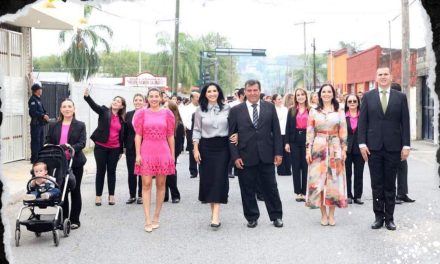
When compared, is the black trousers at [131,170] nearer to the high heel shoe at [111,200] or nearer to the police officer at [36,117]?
the high heel shoe at [111,200]

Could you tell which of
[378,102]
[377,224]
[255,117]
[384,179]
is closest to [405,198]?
[377,224]

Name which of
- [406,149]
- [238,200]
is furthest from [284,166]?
[406,149]

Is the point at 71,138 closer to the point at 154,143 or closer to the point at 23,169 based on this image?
the point at 154,143

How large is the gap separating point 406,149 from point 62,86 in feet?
42.5

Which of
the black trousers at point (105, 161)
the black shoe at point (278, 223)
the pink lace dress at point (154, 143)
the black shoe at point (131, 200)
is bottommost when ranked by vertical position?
the black shoe at point (131, 200)

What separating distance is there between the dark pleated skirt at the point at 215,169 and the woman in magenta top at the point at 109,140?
2.18 m

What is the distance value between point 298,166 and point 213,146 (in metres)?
2.54

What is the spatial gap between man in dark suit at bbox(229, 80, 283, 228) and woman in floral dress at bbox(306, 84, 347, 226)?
467 millimetres

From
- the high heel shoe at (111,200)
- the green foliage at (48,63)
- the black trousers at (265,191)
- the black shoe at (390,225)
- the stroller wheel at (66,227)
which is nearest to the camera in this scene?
the stroller wheel at (66,227)

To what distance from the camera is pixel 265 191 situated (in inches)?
276

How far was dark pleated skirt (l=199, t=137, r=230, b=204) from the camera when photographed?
696cm

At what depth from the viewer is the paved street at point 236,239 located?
536 centimetres

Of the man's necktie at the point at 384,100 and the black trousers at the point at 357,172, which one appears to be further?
the black trousers at the point at 357,172

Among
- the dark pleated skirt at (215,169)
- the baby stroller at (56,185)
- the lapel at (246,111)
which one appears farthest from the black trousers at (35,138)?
the lapel at (246,111)
